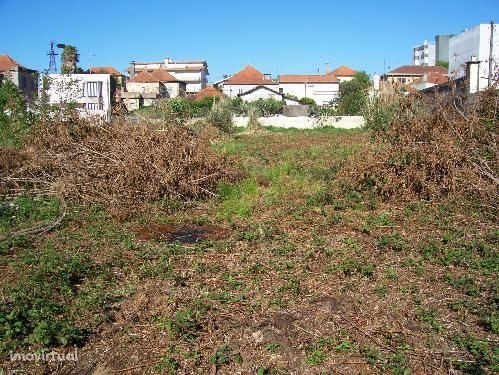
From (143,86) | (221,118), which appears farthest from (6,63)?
(221,118)

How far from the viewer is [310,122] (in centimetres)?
3119

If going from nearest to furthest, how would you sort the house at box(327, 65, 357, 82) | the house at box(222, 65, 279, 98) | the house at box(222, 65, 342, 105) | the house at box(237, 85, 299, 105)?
1. the house at box(237, 85, 299, 105)
2. the house at box(222, 65, 279, 98)
3. the house at box(222, 65, 342, 105)
4. the house at box(327, 65, 357, 82)

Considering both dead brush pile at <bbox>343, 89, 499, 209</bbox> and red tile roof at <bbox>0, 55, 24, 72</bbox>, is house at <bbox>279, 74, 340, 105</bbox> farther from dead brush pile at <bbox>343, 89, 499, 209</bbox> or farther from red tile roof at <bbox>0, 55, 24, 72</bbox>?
dead brush pile at <bbox>343, 89, 499, 209</bbox>

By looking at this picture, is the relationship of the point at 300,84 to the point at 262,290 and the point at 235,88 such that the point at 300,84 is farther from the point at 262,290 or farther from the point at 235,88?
the point at 262,290

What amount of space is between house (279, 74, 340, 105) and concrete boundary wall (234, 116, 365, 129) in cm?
3776

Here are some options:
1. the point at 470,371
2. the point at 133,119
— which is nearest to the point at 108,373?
the point at 470,371

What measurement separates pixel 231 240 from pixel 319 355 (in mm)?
3222

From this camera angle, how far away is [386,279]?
16.2 ft

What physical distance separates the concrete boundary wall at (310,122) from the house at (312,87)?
124 feet

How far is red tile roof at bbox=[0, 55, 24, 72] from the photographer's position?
45.8m

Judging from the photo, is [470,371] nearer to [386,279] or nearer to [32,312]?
[386,279]

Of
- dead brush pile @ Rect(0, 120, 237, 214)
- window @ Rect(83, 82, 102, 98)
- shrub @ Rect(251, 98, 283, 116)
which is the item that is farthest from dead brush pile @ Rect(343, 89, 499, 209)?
shrub @ Rect(251, 98, 283, 116)

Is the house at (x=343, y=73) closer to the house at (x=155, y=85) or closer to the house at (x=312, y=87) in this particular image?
the house at (x=312, y=87)

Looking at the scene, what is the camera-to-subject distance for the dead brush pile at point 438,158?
8344 mm
